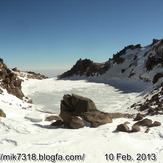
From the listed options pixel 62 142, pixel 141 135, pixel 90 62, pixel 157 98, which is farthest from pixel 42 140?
pixel 90 62

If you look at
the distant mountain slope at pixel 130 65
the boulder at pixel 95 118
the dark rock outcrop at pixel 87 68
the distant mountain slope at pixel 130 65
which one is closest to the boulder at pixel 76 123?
the boulder at pixel 95 118

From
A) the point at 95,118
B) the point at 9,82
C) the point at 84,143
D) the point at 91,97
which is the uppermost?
the point at 9,82

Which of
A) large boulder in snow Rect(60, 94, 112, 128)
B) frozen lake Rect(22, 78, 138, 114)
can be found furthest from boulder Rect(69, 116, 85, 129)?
frozen lake Rect(22, 78, 138, 114)

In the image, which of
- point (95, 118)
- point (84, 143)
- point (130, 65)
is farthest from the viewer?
point (130, 65)

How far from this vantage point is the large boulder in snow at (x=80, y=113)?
9.95 m

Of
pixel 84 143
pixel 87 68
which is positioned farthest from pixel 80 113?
pixel 87 68

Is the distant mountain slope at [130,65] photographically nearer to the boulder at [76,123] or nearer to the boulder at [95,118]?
the boulder at [95,118]

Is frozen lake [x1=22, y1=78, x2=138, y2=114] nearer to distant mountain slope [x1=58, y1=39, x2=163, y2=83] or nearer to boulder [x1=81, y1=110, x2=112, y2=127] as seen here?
boulder [x1=81, y1=110, x2=112, y2=127]

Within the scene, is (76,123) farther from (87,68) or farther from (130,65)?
(87,68)

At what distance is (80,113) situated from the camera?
1083 centimetres

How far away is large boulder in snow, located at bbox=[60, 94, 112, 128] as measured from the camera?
9.95 metres

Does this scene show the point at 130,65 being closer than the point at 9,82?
No

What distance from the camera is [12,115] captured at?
12172 mm

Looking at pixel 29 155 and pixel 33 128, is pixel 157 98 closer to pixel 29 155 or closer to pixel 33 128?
pixel 33 128
